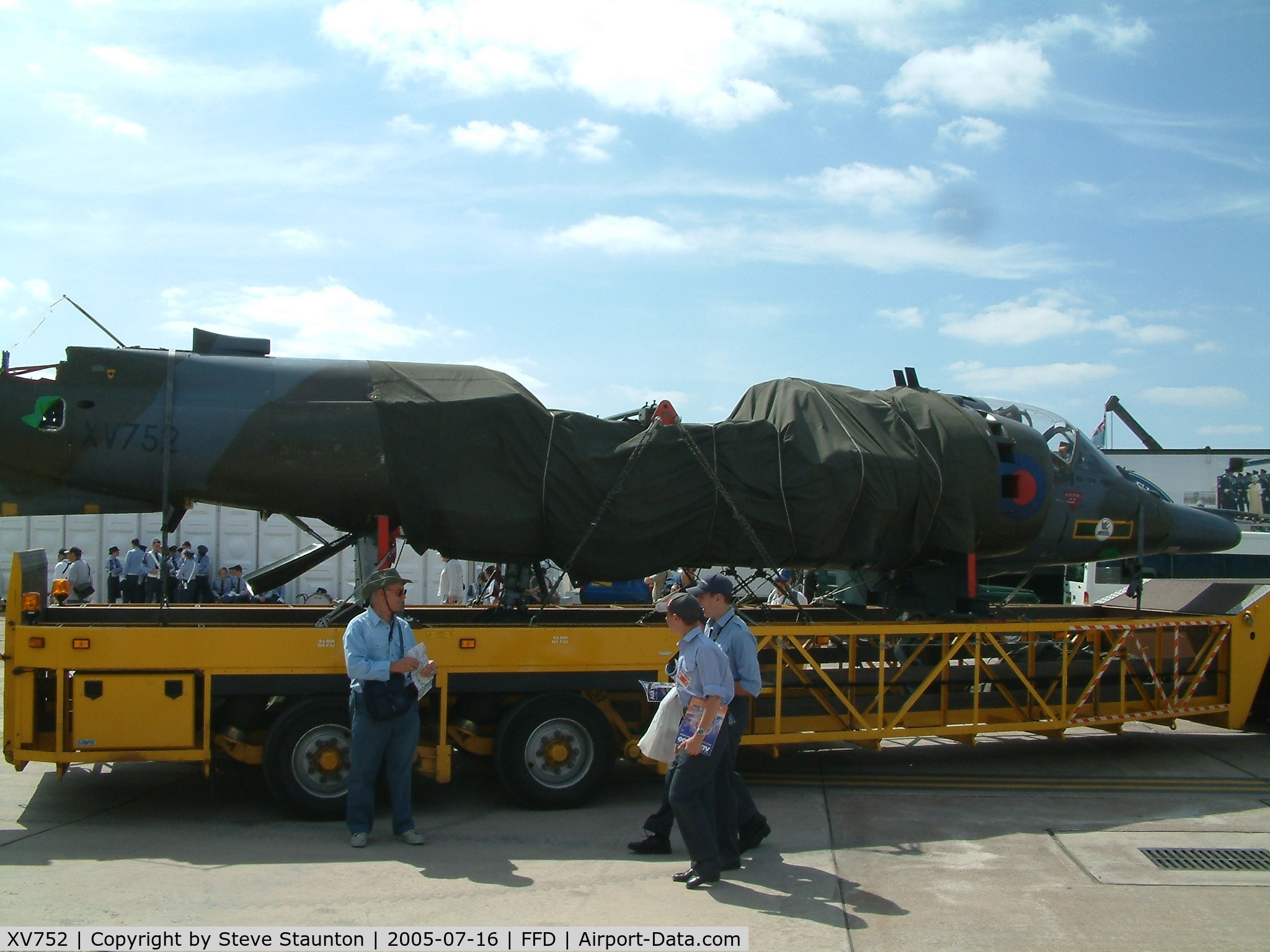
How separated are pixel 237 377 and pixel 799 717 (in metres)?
5.30

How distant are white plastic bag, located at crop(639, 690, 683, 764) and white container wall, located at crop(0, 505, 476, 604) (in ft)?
53.3

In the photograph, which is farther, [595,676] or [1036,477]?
[1036,477]

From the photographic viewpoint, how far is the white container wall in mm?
22562

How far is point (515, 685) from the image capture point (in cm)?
775

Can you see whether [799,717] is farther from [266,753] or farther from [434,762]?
[266,753]

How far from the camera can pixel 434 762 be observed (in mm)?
7672

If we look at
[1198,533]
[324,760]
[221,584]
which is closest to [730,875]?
[324,760]

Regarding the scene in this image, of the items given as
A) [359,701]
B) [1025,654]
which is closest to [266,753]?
[359,701]

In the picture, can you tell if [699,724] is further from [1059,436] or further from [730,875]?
[1059,436]

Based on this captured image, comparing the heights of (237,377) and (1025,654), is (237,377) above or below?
above

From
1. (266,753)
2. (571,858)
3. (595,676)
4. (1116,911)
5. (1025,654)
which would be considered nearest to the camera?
(1116,911)

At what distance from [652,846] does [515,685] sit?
1.68 metres

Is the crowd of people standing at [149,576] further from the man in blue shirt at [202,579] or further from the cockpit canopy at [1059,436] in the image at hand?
the cockpit canopy at [1059,436]

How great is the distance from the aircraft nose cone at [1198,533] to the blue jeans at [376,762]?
843cm
